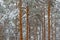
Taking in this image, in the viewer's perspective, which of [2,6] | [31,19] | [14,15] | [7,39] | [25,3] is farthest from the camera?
[7,39]

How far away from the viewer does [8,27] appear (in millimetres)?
19922

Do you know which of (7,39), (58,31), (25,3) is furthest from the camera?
(58,31)

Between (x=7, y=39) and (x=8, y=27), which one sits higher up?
(x=8, y=27)

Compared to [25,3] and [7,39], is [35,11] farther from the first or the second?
[7,39]

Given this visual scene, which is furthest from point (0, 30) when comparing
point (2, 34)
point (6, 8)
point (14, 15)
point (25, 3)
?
point (25, 3)

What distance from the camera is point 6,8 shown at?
18047mm

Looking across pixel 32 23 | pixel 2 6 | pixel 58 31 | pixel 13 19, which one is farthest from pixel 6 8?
pixel 58 31

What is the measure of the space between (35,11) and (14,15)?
1749mm

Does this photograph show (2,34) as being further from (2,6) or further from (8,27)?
(2,6)

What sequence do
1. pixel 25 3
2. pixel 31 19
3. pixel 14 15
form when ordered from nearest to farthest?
pixel 25 3
pixel 14 15
pixel 31 19

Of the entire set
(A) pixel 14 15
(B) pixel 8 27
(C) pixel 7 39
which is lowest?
(C) pixel 7 39

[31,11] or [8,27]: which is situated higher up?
[31,11]

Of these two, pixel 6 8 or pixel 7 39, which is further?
pixel 7 39

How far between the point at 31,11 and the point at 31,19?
3064 mm
